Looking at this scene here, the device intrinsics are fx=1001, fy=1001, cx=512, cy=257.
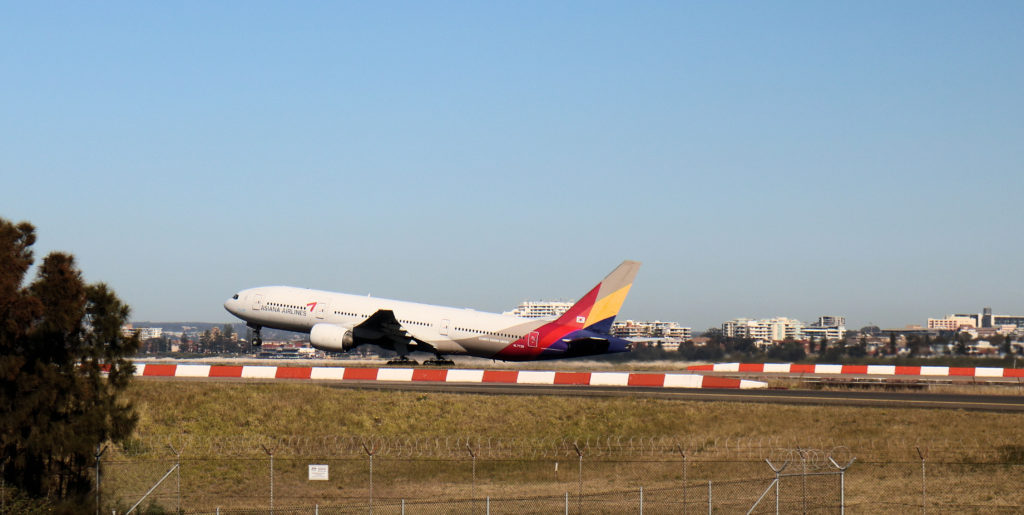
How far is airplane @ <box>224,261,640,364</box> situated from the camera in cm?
5962

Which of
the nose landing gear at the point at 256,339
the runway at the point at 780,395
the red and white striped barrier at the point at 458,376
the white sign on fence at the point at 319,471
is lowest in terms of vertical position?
the white sign on fence at the point at 319,471

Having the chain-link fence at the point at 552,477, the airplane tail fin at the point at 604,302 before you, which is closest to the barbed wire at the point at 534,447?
the chain-link fence at the point at 552,477

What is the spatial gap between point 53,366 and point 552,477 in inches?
558

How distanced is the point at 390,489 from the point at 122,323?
8824mm

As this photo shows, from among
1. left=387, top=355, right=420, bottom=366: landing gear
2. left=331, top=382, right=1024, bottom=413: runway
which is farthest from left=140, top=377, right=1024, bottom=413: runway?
left=387, top=355, right=420, bottom=366: landing gear

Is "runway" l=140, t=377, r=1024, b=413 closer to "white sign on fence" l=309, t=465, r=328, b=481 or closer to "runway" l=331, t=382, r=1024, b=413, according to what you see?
"runway" l=331, t=382, r=1024, b=413

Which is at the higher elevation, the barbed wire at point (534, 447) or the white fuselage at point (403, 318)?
the white fuselage at point (403, 318)

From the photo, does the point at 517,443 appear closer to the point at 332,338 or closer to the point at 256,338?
the point at 332,338

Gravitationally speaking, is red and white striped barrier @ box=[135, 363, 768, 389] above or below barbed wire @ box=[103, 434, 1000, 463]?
above

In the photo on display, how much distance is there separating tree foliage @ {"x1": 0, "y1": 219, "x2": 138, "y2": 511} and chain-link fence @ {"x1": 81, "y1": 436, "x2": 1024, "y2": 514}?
2271 mm

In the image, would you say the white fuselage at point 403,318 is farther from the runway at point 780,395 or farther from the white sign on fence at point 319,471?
the white sign on fence at point 319,471

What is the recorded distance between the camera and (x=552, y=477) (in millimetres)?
29453

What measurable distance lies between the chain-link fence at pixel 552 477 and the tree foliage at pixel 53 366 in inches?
89.4

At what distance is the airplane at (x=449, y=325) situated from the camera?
196 feet
